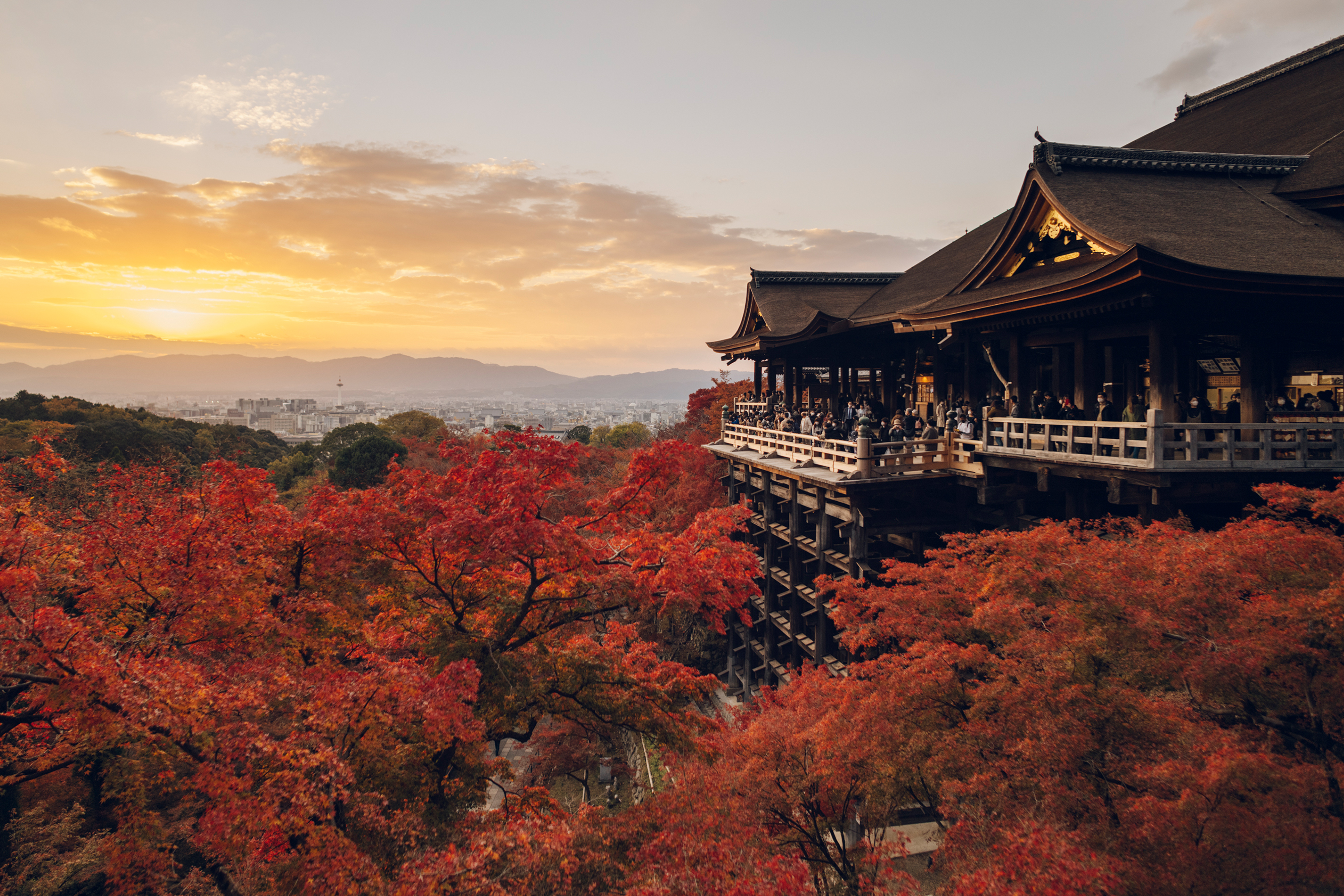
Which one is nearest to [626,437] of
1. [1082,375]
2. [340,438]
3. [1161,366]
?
[340,438]

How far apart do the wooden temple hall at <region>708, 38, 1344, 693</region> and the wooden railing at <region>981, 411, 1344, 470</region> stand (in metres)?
0.04

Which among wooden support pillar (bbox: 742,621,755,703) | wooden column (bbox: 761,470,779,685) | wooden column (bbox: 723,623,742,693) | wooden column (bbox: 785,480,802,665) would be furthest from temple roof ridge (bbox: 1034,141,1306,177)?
wooden column (bbox: 723,623,742,693)

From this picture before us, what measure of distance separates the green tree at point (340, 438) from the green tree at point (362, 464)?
5313 millimetres

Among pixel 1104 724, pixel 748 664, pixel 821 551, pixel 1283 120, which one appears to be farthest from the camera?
pixel 748 664

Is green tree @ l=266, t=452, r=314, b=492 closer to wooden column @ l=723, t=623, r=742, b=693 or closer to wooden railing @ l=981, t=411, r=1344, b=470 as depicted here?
wooden column @ l=723, t=623, r=742, b=693

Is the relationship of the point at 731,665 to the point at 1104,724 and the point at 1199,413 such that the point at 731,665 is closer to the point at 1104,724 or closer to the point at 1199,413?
the point at 1199,413

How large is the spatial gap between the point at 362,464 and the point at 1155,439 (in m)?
40.9

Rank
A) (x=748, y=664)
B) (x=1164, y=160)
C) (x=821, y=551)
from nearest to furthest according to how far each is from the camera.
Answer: (x=1164, y=160) < (x=821, y=551) < (x=748, y=664)

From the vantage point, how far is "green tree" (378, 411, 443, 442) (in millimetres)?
55688

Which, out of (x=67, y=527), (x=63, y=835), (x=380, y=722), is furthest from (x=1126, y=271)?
(x=67, y=527)

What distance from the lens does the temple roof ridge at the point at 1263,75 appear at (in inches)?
648

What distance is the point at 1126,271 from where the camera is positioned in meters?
9.07

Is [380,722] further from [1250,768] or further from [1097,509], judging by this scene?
[1097,509]

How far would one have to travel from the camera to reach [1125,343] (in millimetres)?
13211
